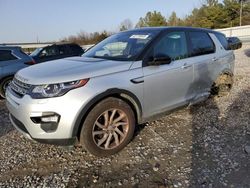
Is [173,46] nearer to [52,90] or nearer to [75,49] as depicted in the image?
[52,90]

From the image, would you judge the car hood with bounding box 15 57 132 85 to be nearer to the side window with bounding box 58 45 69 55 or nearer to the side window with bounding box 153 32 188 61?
the side window with bounding box 153 32 188 61

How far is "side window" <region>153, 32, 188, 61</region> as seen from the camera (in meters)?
4.64

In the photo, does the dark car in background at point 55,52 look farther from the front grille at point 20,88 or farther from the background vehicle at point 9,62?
the front grille at point 20,88

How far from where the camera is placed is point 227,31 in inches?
1470

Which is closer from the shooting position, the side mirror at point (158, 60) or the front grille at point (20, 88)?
the front grille at point (20, 88)

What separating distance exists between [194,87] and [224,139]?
1.15m

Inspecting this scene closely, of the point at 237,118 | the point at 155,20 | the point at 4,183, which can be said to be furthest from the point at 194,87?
the point at 155,20

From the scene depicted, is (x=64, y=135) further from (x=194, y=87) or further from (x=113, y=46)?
(x=194, y=87)

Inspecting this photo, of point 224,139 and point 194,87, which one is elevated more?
point 194,87

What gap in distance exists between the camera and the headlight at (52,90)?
3611 millimetres

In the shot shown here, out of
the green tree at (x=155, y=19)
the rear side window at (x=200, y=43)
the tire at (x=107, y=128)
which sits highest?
the green tree at (x=155, y=19)

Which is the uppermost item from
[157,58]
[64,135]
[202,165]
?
[157,58]

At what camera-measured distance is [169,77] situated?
4625mm

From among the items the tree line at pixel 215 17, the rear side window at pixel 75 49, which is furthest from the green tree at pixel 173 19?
the rear side window at pixel 75 49
